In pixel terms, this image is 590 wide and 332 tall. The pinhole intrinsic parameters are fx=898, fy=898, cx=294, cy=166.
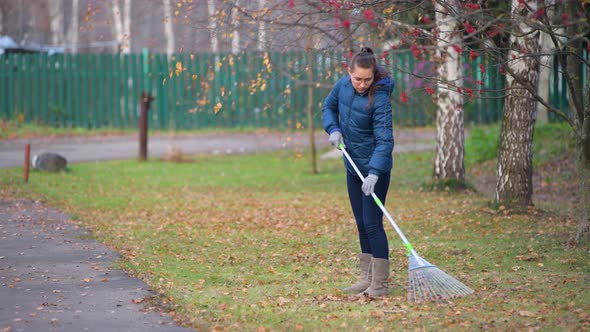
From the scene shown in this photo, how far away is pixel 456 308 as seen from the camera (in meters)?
6.35

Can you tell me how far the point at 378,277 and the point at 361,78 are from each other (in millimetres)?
1496

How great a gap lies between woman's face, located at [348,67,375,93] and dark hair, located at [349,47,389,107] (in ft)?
0.08

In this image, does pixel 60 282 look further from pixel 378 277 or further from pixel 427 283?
pixel 427 283

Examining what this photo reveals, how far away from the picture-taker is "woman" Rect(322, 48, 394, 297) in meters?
6.54

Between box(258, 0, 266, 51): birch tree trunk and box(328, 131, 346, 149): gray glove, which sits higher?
box(258, 0, 266, 51): birch tree trunk

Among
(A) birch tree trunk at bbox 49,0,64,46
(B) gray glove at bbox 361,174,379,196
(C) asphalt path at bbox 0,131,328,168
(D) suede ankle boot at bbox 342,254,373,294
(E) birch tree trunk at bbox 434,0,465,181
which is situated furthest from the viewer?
(A) birch tree trunk at bbox 49,0,64,46

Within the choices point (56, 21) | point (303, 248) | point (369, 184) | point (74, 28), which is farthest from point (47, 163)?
point (56, 21)

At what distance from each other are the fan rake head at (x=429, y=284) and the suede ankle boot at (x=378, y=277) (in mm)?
196

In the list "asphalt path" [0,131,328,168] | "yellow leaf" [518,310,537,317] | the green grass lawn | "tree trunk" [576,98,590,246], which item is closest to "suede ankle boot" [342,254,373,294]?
the green grass lawn

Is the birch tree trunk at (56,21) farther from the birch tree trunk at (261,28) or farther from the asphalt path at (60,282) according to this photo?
the birch tree trunk at (261,28)

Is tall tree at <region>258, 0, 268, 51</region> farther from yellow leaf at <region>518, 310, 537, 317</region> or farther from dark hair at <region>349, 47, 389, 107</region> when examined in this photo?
yellow leaf at <region>518, 310, 537, 317</region>

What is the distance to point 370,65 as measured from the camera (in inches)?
257

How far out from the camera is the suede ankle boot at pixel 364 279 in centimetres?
699

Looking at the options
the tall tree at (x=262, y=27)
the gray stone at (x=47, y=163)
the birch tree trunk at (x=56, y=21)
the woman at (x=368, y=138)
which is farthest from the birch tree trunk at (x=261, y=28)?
the birch tree trunk at (x=56, y=21)
